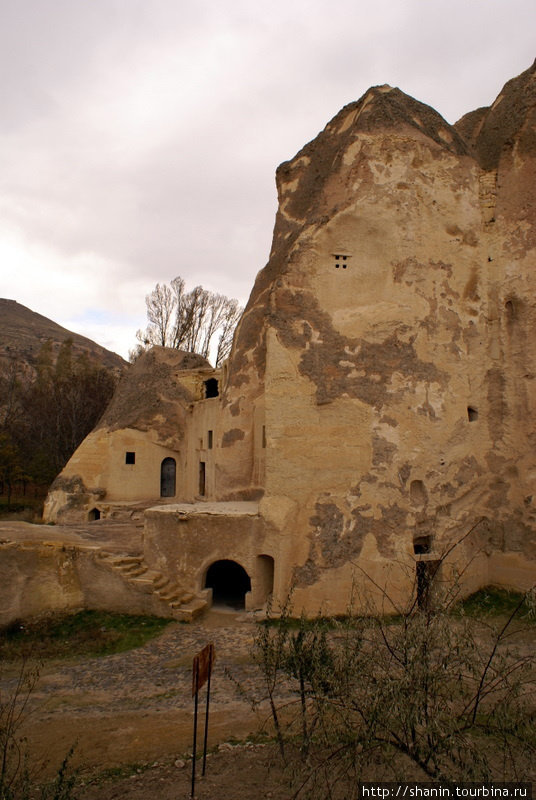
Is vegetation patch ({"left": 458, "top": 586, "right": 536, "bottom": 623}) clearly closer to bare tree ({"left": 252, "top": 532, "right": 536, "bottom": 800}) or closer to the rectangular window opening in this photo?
bare tree ({"left": 252, "top": 532, "right": 536, "bottom": 800})

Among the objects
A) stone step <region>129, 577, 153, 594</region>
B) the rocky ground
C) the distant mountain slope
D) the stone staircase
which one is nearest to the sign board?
the rocky ground

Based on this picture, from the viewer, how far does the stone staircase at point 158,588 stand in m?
11.7

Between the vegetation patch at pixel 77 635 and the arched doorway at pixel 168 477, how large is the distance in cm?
968

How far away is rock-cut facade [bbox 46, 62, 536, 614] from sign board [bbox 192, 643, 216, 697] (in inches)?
206

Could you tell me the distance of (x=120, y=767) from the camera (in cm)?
634

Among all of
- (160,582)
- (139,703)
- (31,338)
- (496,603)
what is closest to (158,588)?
(160,582)

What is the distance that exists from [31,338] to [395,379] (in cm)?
5188

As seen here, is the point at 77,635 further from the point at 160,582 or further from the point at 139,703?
the point at 139,703

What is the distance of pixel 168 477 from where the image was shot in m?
21.7

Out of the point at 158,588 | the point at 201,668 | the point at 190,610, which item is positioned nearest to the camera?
the point at 201,668

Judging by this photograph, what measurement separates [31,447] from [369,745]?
3007 cm

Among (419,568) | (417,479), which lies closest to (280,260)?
(417,479)

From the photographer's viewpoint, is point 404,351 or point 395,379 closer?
point 395,379

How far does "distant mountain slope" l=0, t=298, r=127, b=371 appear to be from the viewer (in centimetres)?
4966
